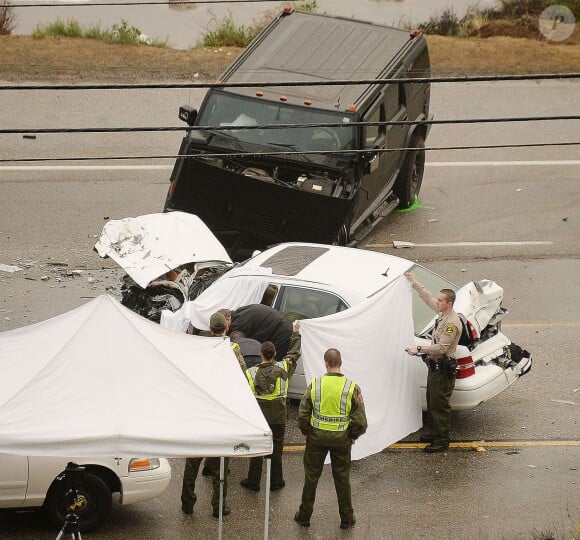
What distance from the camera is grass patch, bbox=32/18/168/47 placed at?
2544 cm

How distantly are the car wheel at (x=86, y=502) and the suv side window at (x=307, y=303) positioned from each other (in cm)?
309

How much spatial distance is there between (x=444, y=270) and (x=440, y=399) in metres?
→ 5.20

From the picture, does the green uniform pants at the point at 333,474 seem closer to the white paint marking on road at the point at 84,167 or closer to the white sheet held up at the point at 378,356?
the white sheet held up at the point at 378,356

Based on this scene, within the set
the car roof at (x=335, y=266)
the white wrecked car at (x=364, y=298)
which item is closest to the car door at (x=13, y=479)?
the white wrecked car at (x=364, y=298)

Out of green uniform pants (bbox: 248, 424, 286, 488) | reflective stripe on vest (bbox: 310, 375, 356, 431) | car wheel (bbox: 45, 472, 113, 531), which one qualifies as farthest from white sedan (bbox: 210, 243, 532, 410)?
car wheel (bbox: 45, 472, 113, 531)

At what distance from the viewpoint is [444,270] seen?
56.4 feet

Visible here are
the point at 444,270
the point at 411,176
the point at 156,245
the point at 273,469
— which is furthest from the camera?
the point at 411,176

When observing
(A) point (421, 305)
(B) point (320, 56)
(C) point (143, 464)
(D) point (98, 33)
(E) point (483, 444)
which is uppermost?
(B) point (320, 56)

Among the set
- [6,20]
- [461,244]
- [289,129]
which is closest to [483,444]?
[289,129]

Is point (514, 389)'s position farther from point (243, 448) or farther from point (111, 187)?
point (111, 187)

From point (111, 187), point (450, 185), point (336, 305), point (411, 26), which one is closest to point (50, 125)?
point (111, 187)

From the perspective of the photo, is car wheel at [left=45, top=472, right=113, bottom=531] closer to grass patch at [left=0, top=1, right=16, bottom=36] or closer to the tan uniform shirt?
the tan uniform shirt

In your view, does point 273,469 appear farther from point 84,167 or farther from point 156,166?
point 84,167

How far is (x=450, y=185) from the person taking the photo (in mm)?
20359
